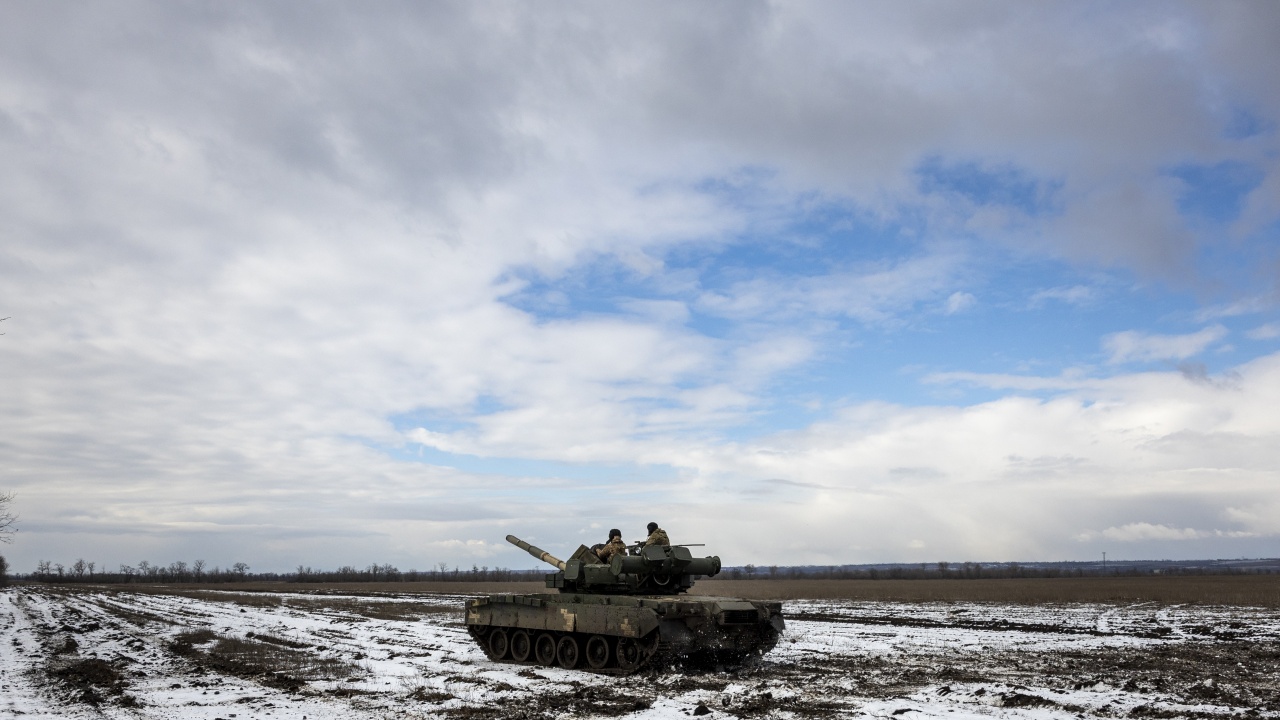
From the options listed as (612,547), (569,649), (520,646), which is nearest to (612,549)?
(612,547)

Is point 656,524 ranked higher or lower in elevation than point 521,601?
higher

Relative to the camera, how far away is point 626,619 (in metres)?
17.7

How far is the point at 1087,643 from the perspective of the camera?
22719mm

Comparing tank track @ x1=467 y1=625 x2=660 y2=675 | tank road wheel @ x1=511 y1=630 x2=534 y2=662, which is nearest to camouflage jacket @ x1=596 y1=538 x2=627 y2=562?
tank track @ x1=467 y1=625 x2=660 y2=675

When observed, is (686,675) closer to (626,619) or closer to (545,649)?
(626,619)

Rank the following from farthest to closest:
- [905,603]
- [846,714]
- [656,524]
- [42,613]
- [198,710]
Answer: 1. [905,603]
2. [42,613]
3. [656,524]
4. [198,710]
5. [846,714]

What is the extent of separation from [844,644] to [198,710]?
51.1ft

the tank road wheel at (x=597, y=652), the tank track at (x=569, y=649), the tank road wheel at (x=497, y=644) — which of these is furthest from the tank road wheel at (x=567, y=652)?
the tank road wheel at (x=497, y=644)

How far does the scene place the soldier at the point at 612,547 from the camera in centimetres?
2033

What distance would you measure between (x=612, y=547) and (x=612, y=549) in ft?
0.16

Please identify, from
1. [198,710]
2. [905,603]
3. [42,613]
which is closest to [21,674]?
[198,710]

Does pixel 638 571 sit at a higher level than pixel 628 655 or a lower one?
higher

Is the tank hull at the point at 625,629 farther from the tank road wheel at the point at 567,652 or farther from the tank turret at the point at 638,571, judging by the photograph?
the tank turret at the point at 638,571

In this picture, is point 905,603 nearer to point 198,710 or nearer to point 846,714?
point 846,714
